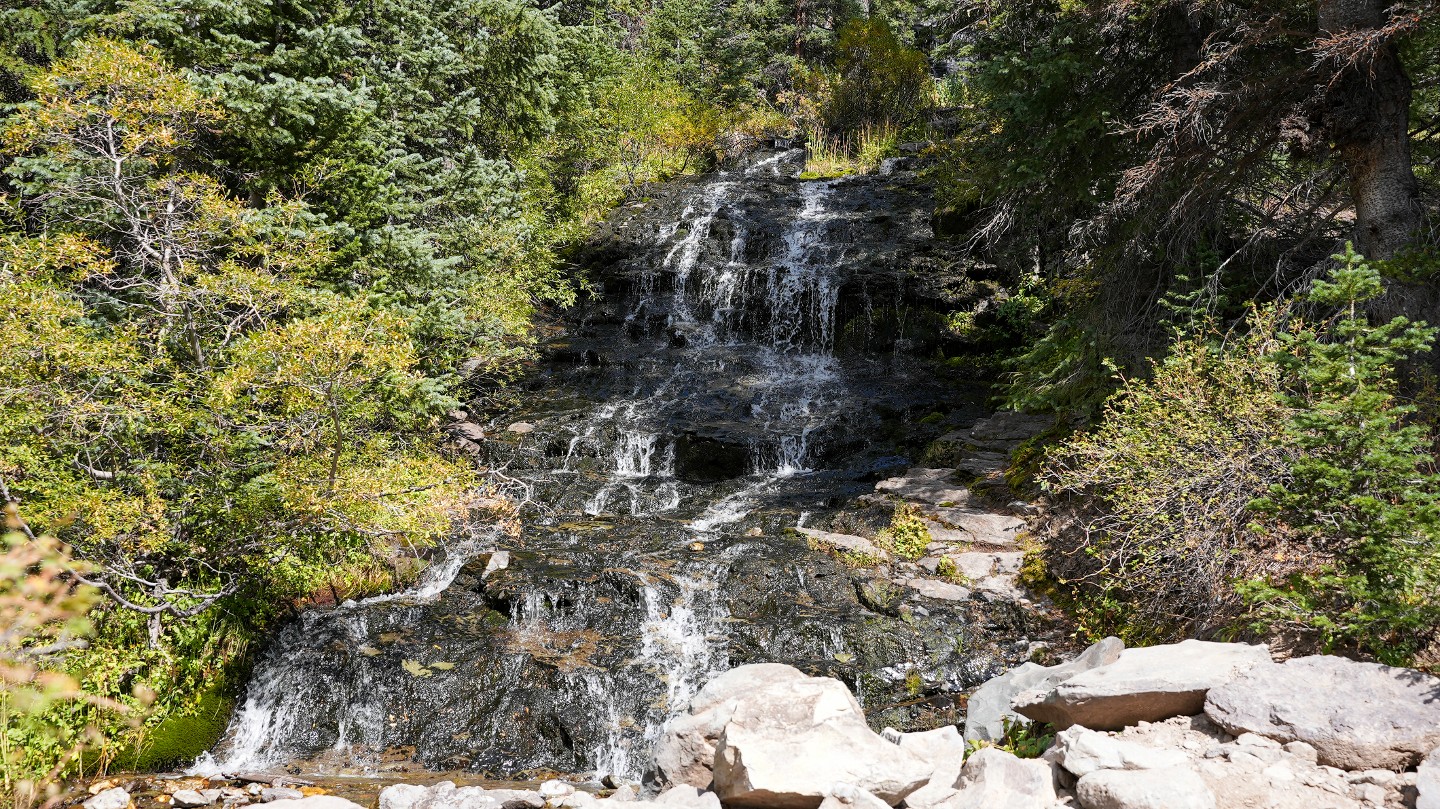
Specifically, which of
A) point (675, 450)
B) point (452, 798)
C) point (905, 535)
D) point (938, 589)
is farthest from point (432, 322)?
point (938, 589)

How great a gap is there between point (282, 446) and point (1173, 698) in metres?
7.79

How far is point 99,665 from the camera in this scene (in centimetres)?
656

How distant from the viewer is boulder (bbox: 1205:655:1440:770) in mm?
3775

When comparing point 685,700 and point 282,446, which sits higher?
point 282,446

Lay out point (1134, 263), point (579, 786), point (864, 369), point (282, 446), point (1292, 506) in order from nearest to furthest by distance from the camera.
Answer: point (1292, 506)
point (579, 786)
point (282, 446)
point (1134, 263)
point (864, 369)

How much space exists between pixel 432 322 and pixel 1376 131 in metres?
9.97

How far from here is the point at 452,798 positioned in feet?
18.4

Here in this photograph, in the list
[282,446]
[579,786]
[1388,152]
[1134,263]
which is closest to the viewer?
[579,786]

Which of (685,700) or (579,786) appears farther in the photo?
(685,700)

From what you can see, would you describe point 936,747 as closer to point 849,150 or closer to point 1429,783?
point 1429,783

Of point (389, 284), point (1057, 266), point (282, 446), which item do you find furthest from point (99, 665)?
point (1057, 266)

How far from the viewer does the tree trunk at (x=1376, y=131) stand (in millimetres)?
6914

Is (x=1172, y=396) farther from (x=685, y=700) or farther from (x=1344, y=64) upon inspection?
(x=685, y=700)

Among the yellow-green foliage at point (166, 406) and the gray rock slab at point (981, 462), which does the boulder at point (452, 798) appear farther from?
the gray rock slab at point (981, 462)
